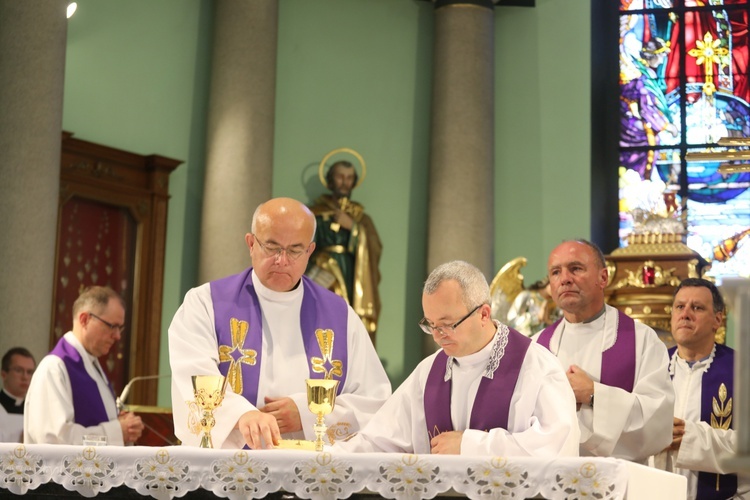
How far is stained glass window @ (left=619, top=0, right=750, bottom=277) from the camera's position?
1105 centimetres

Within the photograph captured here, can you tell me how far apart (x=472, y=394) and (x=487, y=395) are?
3.4 inches

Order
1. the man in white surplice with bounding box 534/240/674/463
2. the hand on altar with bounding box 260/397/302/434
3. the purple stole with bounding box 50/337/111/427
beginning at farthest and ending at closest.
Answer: the purple stole with bounding box 50/337/111/427 → the man in white surplice with bounding box 534/240/674/463 → the hand on altar with bounding box 260/397/302/434

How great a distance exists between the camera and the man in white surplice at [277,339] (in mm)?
4547

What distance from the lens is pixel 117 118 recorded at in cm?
999

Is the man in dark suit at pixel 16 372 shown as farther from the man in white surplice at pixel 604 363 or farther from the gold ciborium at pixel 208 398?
the gold ciborium at pixel 208 398

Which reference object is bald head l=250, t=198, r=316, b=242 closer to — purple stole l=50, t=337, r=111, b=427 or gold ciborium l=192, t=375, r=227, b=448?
gold ciborium l=192, t=375, r=227, b=448

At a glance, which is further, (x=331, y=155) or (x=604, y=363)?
(x=331, y=155)

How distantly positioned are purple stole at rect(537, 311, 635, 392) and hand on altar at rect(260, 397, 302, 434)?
142 centimetres

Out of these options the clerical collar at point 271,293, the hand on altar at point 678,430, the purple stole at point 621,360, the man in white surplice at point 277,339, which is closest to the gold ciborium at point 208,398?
the man in white surplice at point 277,339

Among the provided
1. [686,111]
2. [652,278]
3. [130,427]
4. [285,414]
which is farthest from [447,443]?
[686,111]

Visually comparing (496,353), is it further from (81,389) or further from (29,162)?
(29,162)

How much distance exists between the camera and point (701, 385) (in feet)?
18.0

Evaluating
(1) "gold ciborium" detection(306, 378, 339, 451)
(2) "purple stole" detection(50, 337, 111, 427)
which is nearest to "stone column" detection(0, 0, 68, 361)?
(2) "purple stole" detection(50, 337, 111, 427)

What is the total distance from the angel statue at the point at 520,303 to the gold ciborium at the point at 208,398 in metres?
5.54
